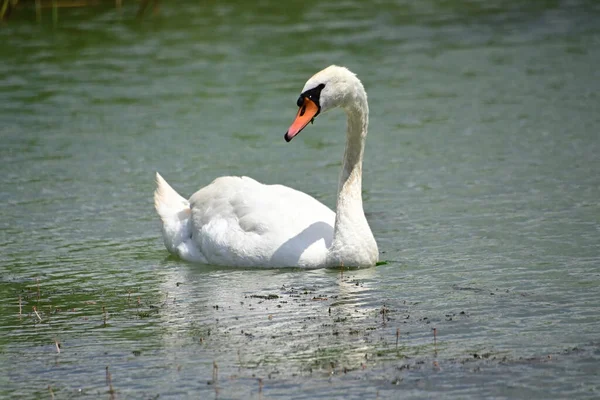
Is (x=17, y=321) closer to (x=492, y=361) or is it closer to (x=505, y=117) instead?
(x=492, y=361)

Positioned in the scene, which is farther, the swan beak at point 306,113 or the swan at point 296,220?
the swan at point 296,220

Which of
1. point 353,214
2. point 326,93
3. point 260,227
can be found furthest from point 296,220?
point 326,93

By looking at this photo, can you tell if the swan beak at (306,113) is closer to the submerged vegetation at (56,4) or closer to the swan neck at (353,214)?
the swan neck at (353,214)

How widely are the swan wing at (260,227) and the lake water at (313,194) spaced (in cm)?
19

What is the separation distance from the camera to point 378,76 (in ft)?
60.5

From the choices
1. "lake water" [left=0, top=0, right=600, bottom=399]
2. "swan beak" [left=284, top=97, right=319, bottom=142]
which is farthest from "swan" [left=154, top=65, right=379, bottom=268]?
"lake water" [left=0, top=0, right=600, bottom=399]

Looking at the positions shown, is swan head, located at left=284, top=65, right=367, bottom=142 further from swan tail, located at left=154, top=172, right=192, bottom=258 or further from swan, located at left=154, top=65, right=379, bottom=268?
swan tail, located at left=154, top=172, right=192, bottom=258

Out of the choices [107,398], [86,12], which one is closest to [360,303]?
[107,398]

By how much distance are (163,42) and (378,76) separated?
5.54 m

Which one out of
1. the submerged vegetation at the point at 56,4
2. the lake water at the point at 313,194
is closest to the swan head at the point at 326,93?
the lake water at the point at 313,194

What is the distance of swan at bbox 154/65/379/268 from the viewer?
9961 millimetres

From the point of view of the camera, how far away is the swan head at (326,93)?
32.0ft

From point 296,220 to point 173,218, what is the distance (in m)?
1.55

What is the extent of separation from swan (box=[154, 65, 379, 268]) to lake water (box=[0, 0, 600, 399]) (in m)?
0.20
